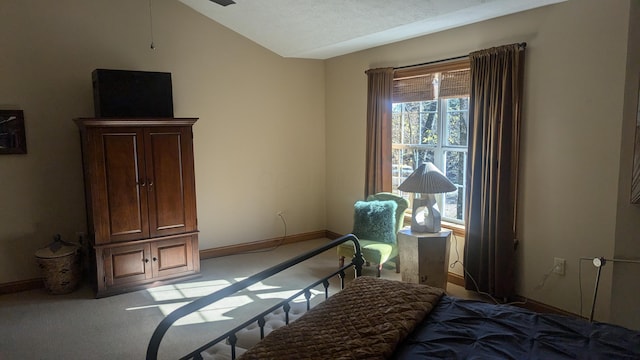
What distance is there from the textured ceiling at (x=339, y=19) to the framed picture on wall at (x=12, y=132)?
2.08 m

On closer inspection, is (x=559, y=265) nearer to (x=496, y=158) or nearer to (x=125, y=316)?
(x=496, y=158)

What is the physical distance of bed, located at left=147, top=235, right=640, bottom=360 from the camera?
1.60m

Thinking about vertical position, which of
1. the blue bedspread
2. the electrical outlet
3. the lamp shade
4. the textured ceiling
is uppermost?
the textured ceiling

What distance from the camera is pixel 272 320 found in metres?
3.04

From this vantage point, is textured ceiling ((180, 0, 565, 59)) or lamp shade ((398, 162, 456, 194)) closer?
textured ceiling ((180, 0, 565, 59))

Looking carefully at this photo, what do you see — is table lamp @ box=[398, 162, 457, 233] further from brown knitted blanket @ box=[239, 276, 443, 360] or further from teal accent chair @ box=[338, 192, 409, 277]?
brown knitted blanket @ box=[239, 276, 443, 360]

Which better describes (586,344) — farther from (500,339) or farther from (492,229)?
(492,229)

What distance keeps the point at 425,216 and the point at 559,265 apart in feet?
3.69

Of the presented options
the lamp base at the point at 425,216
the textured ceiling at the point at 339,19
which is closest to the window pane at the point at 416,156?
the lamp base at the point at 425,216

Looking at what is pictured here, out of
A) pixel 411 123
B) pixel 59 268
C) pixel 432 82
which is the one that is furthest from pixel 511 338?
pixel 59 268

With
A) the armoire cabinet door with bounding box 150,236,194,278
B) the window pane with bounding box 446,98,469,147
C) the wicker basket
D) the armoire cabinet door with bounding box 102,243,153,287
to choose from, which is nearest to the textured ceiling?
the window pane with bounding box 446,98,469,147

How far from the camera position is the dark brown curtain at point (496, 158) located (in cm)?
344

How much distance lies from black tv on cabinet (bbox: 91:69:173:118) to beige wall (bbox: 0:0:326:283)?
46 cm

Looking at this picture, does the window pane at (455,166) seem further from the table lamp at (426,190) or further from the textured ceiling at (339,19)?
the textured ceiling at (339,19)
